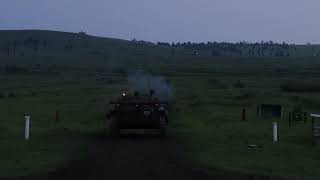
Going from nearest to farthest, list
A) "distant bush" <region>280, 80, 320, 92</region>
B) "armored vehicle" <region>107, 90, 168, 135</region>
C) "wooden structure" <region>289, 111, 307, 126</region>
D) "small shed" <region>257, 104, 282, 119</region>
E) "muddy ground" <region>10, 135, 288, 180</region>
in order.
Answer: "muddy ground" <region>10, 135, 288, 180</region> → "armored vehicle" <region>107, 90, 168, 135</region> → "small shed" <region>257, 104, 282, 119</region> → "wooden structure" <region>289, 111, 307, 126</region> → "distant bush" <region>280, 80, 320, 92</region>

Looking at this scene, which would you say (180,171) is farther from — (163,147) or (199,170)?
(163,147)

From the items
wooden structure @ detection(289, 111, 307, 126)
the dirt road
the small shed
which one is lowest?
the dirt road

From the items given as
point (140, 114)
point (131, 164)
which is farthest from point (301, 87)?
point (131, 164)

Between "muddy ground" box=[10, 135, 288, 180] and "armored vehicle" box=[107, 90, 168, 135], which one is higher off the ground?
"armored vehicle" box=[107, 90, 168, 135]

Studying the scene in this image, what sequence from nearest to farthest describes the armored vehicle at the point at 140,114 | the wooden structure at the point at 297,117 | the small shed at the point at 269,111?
the armored vehicle at the point at 140,114
the small shed at the point at 269,111
the wooden structure at the point at 297,117

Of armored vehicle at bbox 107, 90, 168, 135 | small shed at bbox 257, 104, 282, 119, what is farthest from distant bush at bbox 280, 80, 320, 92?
armored vehicle at bbox 107, 90, 168, 135

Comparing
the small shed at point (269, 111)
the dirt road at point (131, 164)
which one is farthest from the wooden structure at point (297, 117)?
the dirt road at point (131, 164)

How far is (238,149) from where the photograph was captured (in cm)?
2016

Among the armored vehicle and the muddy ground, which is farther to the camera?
the armored vehicle

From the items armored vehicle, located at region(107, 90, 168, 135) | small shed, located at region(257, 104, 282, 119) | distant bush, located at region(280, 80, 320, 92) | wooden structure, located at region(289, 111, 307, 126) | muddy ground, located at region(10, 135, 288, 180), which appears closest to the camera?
muddy ground, located at region(10, 135, 288, 180)

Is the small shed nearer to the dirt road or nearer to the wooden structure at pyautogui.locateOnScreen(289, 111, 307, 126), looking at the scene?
the wooden structure at pyautogui.locateOnScreen(289, 111, 307, 126)

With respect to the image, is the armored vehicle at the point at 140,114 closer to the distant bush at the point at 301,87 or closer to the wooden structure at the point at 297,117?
the wooden structure at the point at 297,117

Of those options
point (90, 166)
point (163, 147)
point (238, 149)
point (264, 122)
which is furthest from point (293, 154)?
point (264, 122)

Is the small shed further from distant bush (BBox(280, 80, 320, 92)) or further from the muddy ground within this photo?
distant bush (BBox(280, 80, 320, 92))
